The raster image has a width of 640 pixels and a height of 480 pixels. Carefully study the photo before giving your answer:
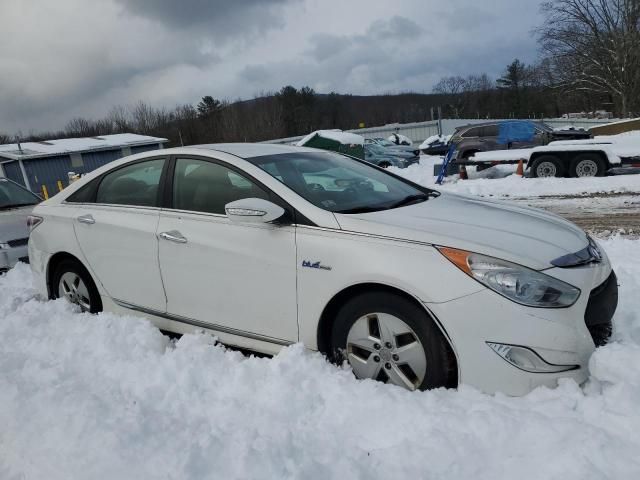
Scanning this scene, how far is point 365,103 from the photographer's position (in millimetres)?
124875

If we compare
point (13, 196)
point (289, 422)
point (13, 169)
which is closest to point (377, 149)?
point (13, 196)

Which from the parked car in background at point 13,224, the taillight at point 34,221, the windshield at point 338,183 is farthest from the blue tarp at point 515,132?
the taillight at point 34,221

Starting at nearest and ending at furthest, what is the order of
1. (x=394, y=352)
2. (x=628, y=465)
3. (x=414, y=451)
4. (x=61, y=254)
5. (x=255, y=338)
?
(x=628, y=465) → (x=414, y=451) → (x=394, y=352) → (x=255, y=338) → (x=61, y=254)

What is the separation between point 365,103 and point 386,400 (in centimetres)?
12740

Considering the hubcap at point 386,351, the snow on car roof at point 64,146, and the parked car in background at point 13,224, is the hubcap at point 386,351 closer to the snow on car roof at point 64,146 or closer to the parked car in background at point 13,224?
the parked car in background at point 13,224

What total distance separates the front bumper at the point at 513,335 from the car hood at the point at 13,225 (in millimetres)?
5793

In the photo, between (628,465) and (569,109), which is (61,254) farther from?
(569,109)

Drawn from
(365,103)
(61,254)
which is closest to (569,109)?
(365,103)

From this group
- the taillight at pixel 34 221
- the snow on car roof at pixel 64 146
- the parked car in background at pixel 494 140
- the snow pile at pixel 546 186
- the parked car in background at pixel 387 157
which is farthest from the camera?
the snow on car roof at pixel 64 146

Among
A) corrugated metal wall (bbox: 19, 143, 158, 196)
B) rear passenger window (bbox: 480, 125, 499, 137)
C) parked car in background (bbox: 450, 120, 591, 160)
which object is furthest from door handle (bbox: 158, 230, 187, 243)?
corrugated metal wall (bbox: 19, 143, 158, 196)

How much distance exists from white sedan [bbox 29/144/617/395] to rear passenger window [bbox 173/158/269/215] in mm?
10

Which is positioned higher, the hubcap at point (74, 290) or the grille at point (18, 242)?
the grille at point (18, 242)

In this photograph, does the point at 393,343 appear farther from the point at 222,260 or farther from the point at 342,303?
the point at 222,260

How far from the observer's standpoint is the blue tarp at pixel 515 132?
1722cm
